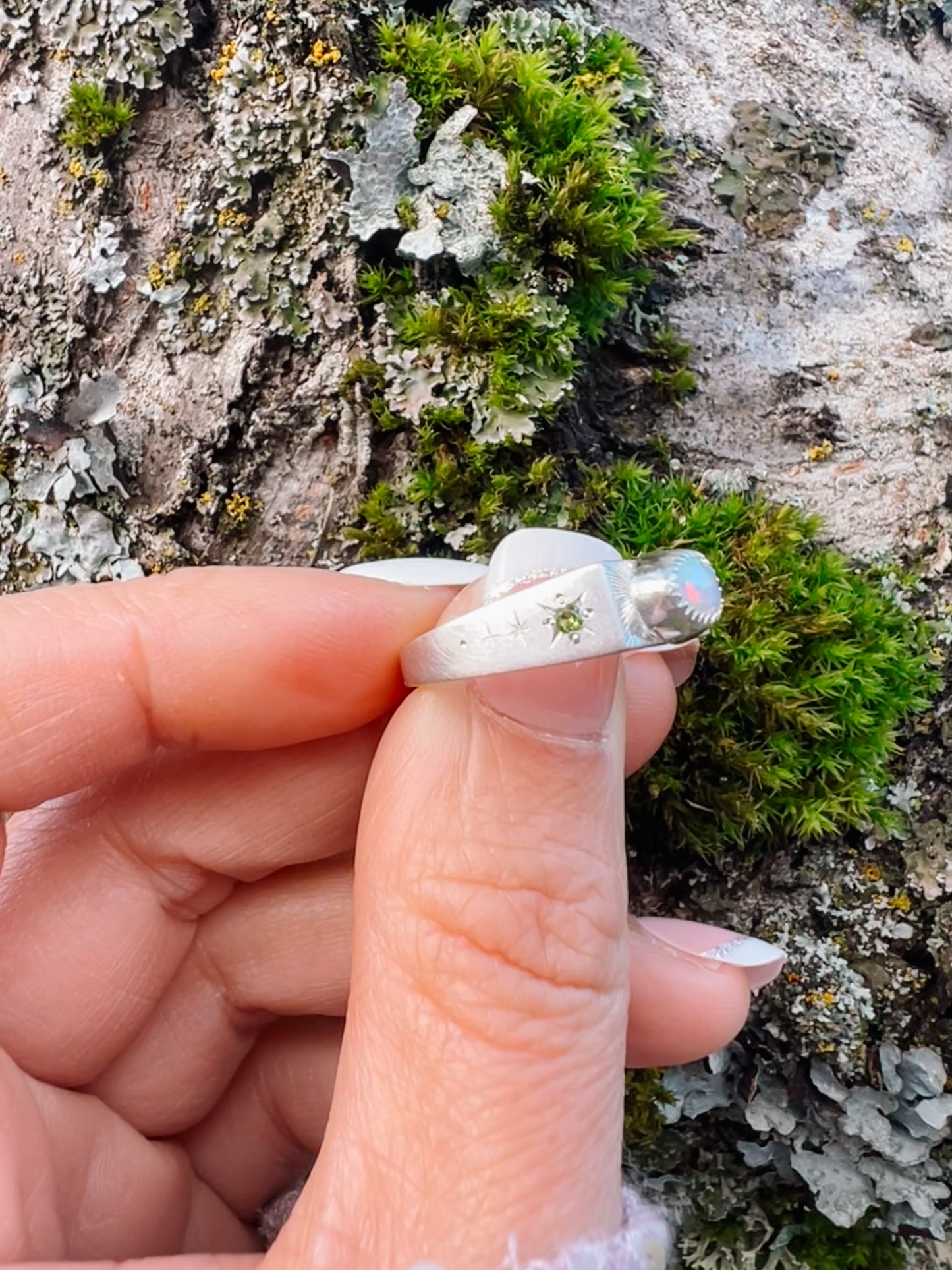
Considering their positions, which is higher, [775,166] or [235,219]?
[775,166]

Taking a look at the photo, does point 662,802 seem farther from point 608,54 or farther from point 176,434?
point 608,54

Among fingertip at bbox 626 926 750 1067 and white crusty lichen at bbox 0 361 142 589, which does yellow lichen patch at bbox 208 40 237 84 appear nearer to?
white crusty lichen at bbox 0 361 142 589

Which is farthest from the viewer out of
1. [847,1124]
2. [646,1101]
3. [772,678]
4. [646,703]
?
[646,1101]

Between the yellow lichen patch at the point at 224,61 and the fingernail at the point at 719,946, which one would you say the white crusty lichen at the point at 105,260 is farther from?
the fingernail at the point at 719,946

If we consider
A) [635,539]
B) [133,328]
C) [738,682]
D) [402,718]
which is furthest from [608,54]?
[402,718]

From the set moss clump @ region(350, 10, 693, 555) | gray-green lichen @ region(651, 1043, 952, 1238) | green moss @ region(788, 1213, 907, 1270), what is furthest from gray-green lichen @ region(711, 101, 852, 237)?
green moss @ region(788, 1213, 907, 1270)

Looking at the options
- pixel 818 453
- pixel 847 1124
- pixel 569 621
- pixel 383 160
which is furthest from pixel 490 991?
pixel 383 160

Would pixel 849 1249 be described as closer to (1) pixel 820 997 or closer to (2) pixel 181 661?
(1) pixel 820 997
